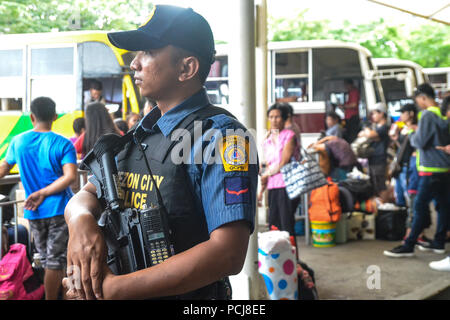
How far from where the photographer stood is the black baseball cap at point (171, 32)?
1.28 meters

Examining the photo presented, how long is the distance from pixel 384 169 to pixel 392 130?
1445mm

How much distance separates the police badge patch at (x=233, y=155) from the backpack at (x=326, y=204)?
4965mm

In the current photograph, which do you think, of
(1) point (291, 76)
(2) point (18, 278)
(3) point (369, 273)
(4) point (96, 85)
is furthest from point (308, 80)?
(2) point (18, 278)

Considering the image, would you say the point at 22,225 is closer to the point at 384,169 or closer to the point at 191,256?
the point at 191,256

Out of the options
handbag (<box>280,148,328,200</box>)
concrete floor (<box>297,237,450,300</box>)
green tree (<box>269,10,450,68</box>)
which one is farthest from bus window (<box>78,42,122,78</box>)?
green tree (<box>269,10,450,68</box>)

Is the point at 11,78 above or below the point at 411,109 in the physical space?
below

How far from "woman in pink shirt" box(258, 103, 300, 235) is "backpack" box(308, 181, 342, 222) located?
4.02 feet

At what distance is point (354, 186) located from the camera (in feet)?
22.0

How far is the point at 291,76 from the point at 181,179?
32.9 ft

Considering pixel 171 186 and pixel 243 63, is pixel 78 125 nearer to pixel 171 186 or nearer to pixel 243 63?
pixel 243 63

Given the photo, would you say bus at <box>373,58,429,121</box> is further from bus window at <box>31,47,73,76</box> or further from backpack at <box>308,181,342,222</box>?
bus window at <box>31,47,73,76</box>

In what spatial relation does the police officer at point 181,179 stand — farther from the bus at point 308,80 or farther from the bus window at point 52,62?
the bus at point 308,80

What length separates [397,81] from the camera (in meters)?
12.7
